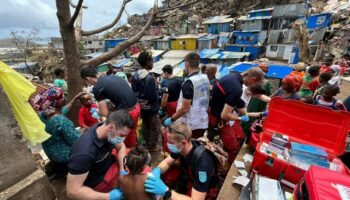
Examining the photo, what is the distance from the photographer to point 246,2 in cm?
3800

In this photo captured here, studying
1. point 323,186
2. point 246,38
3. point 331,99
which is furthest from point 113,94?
point 246,38

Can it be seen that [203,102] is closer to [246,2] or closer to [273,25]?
[273,25]

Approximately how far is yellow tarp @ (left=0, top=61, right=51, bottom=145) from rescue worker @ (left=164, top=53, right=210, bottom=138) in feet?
5.26

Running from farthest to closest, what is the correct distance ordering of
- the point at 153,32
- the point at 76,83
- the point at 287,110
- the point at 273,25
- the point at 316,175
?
the point at 153,32
the point at 273,25
the point at 76,83
the point at 287,110
the point at 316,175

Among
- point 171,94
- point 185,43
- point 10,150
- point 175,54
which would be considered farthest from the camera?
point 185,43

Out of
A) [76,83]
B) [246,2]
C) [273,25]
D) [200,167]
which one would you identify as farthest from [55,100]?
[246,2]

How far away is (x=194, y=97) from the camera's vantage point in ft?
9.14

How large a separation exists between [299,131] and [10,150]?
10.8 ft

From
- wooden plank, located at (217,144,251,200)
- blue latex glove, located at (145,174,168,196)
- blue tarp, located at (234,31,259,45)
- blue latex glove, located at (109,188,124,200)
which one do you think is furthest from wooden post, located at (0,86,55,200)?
blue tarp, located at (234,31,259,45)

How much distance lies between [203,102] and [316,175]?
172 centimetres

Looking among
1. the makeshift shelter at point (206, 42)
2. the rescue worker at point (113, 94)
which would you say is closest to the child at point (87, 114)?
the rescue worker at point (113, 94)

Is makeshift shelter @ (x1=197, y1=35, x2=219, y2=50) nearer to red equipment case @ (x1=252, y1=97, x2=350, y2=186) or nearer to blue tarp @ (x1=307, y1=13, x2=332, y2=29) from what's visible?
blue tarp @ (x1=307, y1=13, x2=332, y2=29)

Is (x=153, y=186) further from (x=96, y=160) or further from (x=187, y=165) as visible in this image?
(x=96, y=160)

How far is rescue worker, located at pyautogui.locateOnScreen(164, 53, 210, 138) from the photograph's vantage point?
2723 mm
